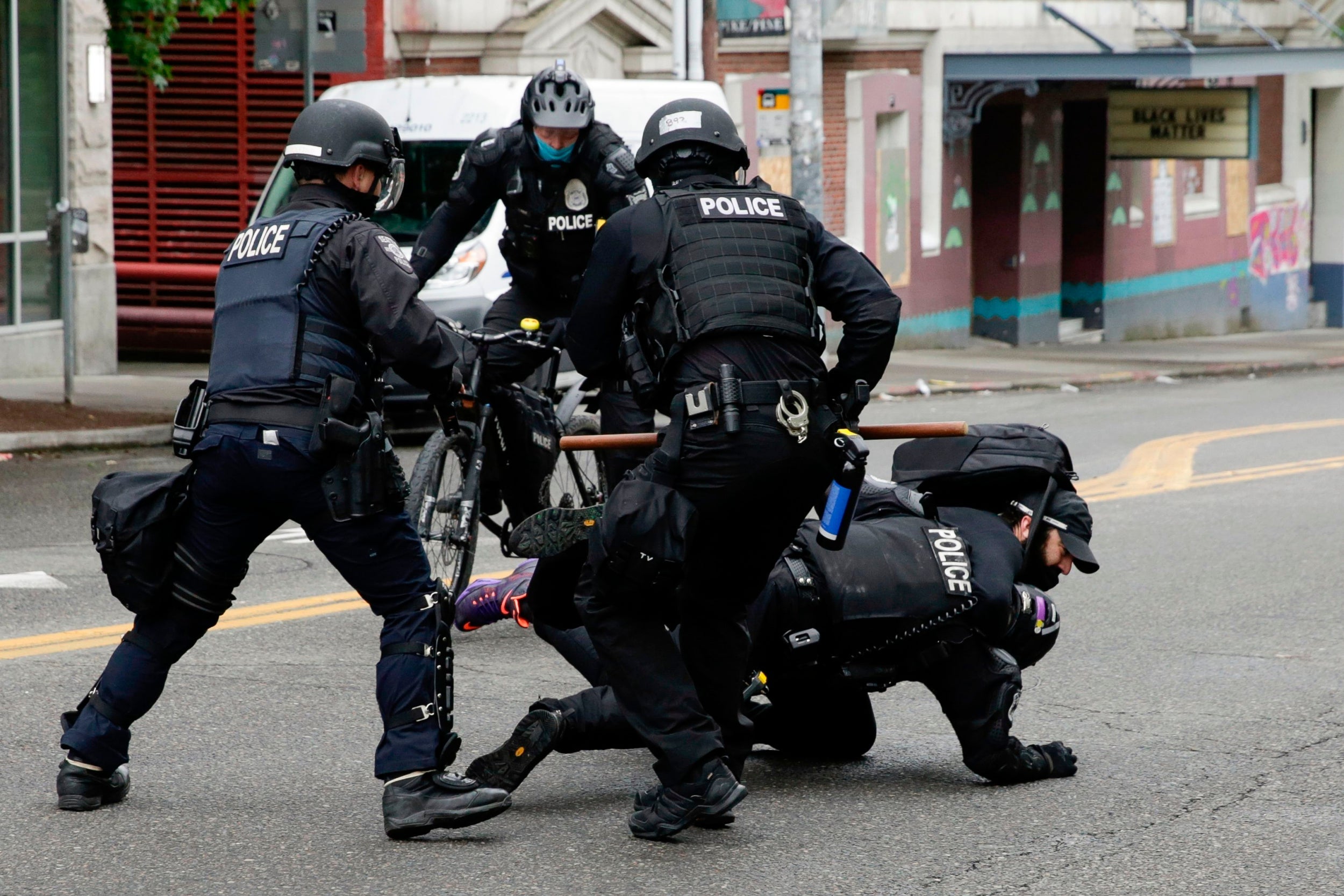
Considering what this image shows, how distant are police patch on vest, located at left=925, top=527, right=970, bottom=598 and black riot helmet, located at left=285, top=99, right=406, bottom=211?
182 centimetres

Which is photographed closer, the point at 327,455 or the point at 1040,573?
the point at 327,455

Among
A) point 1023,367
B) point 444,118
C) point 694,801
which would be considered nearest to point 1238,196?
point 1023,367

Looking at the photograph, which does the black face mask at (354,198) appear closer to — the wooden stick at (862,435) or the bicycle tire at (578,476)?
the wooden stick at (862,435)

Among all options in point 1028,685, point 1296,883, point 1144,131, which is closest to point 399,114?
point 1028,685

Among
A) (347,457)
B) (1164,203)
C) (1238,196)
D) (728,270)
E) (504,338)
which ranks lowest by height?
(347,457)

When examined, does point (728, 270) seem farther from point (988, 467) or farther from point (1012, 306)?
point (1012, 306)

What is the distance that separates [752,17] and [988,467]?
14.7 meters

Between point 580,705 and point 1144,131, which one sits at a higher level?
point 1144,131

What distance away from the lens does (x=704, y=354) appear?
493 centimetres

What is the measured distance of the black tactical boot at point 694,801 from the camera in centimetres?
492

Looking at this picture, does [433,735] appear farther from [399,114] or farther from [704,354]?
[399,114]

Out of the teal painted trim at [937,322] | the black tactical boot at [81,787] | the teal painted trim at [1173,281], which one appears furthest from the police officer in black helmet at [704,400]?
the teal painted trim at [1173,281]

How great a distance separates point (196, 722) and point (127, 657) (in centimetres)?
106

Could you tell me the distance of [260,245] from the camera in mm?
5000
